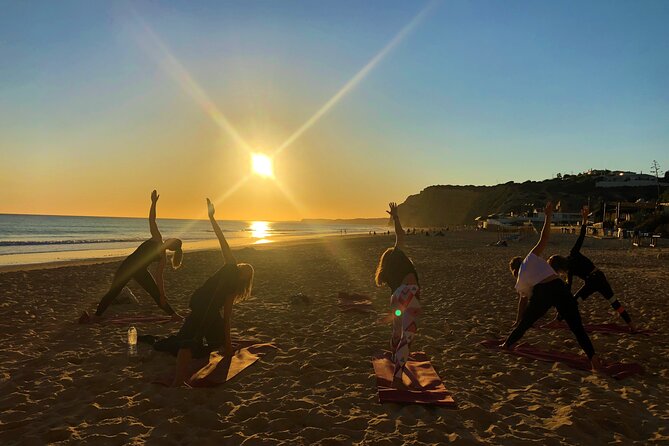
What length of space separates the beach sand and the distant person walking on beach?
567 mm

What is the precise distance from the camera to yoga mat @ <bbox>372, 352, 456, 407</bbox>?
483 cm

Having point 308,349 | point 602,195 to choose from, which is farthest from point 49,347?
point 602,195

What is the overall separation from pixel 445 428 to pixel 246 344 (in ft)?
12.4

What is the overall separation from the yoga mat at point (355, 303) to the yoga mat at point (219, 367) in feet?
11.1

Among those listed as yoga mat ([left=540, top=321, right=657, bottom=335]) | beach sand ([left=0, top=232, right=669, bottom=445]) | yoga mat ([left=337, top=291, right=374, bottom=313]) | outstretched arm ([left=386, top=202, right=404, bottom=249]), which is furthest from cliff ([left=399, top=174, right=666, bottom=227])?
outstretched arm ([left=386, top=202, right=404, bottom=249])

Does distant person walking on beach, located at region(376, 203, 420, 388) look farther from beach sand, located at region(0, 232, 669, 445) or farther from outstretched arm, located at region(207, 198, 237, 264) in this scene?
outstretched arm, located at region(207, 198, 237, 264)

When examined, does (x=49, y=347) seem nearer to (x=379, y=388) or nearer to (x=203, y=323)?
(x=203, y=323)

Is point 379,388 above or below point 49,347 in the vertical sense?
below

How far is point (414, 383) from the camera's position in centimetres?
531

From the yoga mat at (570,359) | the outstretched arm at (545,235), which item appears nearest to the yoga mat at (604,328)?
the yoga mat at (570,359)

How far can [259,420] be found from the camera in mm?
4410

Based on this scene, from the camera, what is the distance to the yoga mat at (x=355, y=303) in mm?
9931

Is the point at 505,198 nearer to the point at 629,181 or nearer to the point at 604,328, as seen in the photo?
the point at 629,181

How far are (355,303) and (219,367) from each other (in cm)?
520
